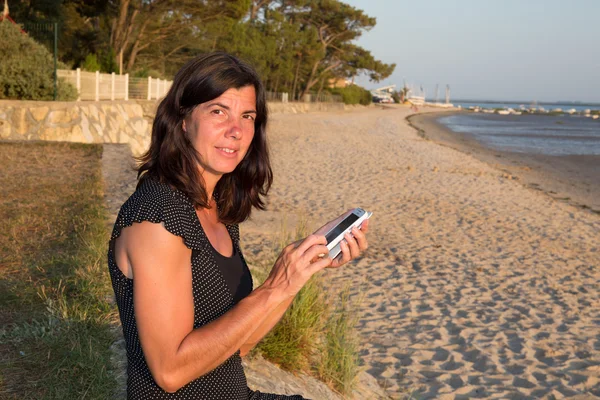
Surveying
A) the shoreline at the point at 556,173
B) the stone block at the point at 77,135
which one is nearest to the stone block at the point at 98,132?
the stone block at the point at 77,135

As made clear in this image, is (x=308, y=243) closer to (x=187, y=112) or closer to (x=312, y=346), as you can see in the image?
(x=187, y=112)

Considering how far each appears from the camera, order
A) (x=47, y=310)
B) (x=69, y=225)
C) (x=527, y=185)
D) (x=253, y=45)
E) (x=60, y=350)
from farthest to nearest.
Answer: (x=253, y=45) < (x=527, y=185) < (x=69, y=225) < (x=47, y=310) < (x=60, y=350)

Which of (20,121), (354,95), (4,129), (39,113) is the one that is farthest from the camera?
(354,95)

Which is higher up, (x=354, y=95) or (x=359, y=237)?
(x=354, y=95)

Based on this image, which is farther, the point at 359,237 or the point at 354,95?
the point at 354,95

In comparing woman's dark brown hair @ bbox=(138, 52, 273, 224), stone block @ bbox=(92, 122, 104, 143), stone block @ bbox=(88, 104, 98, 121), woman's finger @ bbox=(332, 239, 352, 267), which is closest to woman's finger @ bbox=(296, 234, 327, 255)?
woman's finger @ bbox=(332, 239, 352, 267)

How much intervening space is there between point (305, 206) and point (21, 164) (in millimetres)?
4441

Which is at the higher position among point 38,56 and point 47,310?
point 38,56

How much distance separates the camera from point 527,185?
52.3ft

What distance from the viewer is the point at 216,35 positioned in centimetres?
3638

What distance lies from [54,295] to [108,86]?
14.5m

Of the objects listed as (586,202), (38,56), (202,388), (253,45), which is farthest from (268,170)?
(253,45)

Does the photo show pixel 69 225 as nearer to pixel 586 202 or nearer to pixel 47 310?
pixel 47 310

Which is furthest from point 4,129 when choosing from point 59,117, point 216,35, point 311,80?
point 311,80
